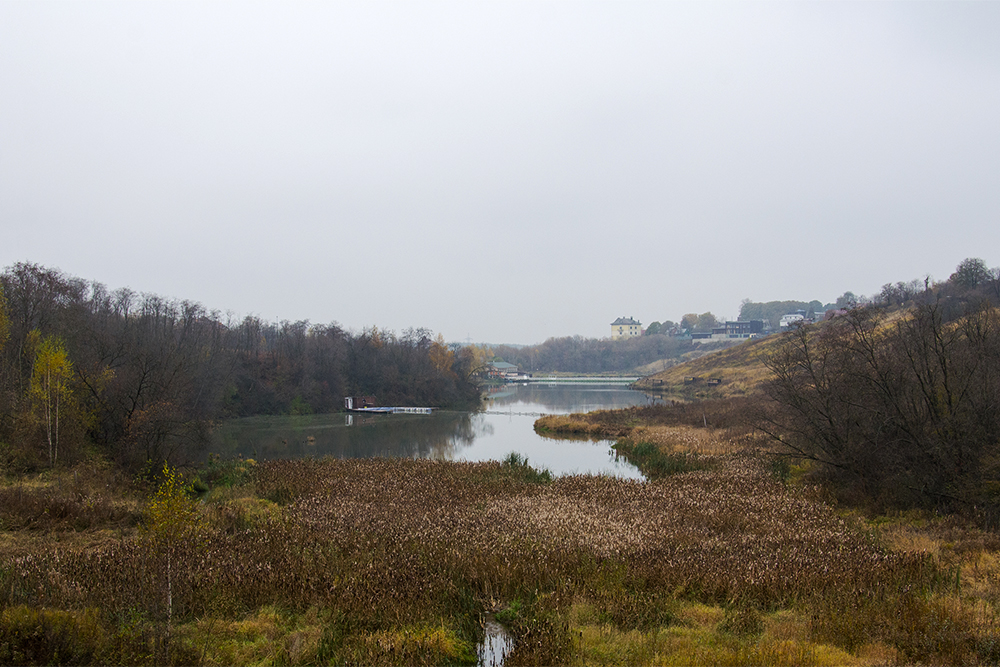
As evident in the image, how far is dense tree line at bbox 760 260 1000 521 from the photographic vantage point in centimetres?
1339

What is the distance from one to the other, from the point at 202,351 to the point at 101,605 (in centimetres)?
4703

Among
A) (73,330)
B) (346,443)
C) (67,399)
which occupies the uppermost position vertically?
(73,330)

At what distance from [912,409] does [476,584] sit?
11.8 metres

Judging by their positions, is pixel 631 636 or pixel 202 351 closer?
pixel 631 636

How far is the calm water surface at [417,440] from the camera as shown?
3019 centimetres

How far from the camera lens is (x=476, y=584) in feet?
31.0

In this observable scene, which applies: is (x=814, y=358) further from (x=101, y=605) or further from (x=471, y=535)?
(x=101, y=605)

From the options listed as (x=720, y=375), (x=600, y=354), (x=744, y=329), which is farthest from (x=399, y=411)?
(x=744, y=329)

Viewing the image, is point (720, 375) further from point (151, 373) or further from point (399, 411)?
point (151, 373)

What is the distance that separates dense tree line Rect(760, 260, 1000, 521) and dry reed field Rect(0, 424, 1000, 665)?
1979mm

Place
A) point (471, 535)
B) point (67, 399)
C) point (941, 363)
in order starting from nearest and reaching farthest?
1. point (471, 535)
2. point (941, 363)
3. point (67, 399)

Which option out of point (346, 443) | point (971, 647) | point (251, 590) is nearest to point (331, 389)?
point (346, 443)

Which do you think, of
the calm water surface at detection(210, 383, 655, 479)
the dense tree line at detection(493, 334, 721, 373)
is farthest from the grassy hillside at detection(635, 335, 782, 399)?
the dense tree line at detection(493, 334, 721, 373)

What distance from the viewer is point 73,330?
32500 millimetres
